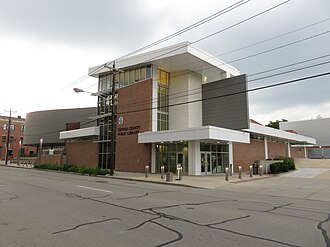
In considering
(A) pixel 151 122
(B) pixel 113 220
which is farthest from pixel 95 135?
(B) pixel 113 220

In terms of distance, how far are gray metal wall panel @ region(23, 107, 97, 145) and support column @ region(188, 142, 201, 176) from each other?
151 feet

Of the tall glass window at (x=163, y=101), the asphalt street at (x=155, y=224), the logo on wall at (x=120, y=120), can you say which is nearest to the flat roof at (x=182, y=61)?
the tall glass window at (x=163, y=101)

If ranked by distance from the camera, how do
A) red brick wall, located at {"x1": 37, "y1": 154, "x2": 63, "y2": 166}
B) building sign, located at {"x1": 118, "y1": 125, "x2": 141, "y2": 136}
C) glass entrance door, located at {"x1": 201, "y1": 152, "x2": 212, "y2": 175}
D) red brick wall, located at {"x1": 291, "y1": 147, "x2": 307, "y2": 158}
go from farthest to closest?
red brick wall, located at {"x1": 291, "y1": 147, "x2": 307, "y2": 158} → red brick wall, located at {"x1": 37, "y1": 154, "x2": 63, "y2": 166} → building sign, located at {"x1": 118, "y1": 125, "x2": 141, "y2": 136} → glass entrance door, located at {"x1": 201, "y1": 152, "x2": 212, "y2": 175}

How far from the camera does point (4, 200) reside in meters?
10.9

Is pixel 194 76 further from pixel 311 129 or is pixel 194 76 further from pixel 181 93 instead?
pixel 311 129

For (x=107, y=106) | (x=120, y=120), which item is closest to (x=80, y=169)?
(x=120, y=120)

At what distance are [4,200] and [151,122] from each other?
68.7 ft

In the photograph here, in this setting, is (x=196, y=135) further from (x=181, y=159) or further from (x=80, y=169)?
(x=80, y=169)

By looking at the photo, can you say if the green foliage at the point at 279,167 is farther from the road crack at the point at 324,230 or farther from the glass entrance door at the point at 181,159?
the road crack at the point at 324,230

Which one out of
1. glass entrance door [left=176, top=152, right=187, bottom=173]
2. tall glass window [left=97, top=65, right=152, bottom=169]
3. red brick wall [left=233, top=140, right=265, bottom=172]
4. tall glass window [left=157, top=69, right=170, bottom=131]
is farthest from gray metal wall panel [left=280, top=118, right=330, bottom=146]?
tall glass window [left=97, top=65, right=152, bottom=169]

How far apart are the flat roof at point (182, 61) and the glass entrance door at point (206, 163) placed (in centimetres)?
984

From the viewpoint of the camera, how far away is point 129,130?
3300cm

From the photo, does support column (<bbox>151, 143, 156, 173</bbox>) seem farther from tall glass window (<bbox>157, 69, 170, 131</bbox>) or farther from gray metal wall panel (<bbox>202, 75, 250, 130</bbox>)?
gray metal wall panel (<bbox>202, 75, 250, 130</bbox>)

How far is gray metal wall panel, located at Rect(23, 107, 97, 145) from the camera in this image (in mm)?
71287
